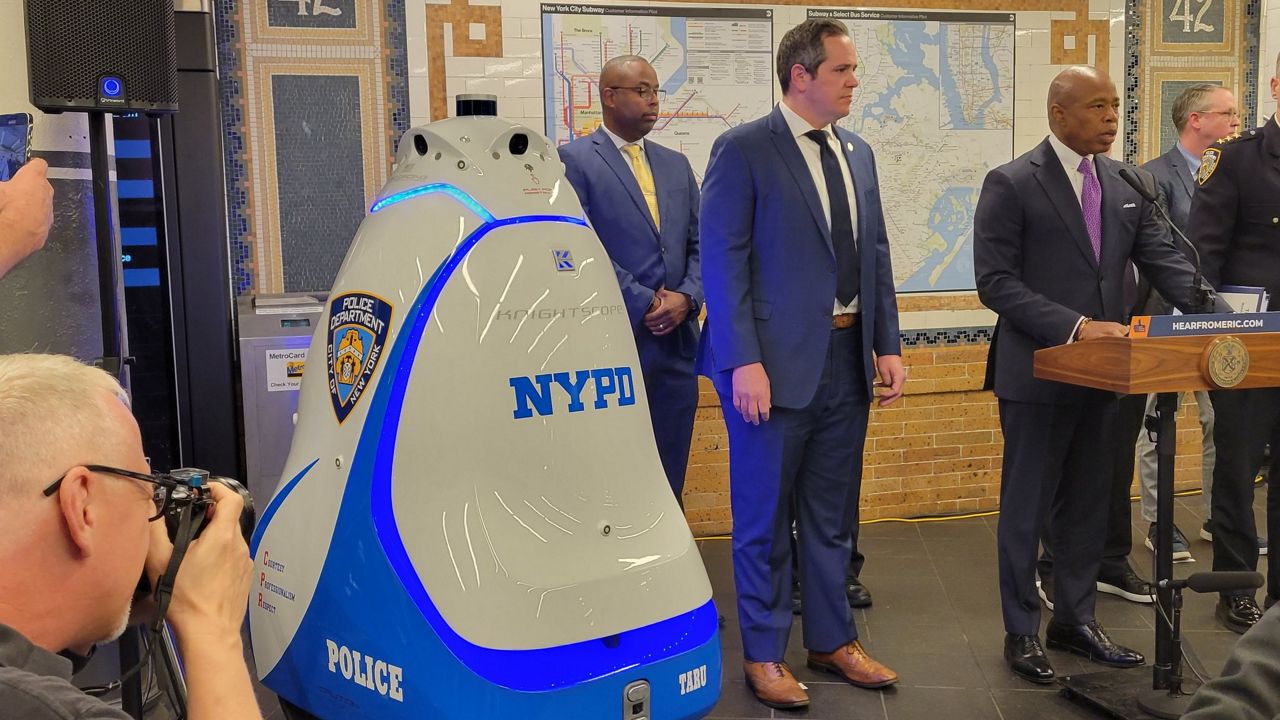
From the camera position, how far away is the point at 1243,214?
156 inches

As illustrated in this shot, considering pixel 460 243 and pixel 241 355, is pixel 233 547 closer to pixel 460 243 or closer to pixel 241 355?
pixel 460 243

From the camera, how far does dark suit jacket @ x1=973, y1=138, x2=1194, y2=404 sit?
347 centimetres

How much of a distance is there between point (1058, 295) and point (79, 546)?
9.58ft

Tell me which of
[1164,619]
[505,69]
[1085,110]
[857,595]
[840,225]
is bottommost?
[857,595]

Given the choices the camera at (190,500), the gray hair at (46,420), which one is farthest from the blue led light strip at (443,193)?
the gray hair at (46,420)

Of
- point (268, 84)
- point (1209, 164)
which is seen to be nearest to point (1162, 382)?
point (1209, 164)

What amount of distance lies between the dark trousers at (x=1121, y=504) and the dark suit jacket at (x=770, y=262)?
5.13 feet

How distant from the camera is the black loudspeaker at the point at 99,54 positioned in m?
2.75

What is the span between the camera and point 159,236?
4.36 metres

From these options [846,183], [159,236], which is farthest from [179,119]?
[846,183]

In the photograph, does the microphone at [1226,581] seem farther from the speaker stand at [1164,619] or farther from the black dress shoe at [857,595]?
the black dress shoe at [857,595]

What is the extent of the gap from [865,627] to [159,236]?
2883 mm

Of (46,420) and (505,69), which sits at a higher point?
(505,69)

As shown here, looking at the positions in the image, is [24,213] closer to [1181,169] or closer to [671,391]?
[671,391]
